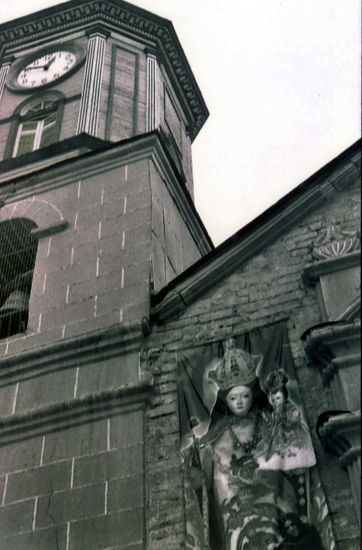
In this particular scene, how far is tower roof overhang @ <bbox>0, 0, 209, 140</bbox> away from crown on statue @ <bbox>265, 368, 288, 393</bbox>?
11.4m

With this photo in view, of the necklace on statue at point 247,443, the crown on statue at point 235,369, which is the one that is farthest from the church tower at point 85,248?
the necklace on statue at point 247,443

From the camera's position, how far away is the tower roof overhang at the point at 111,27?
61.6 ft

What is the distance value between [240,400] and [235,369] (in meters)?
0.42

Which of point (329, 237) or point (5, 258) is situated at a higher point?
point (5, 258)

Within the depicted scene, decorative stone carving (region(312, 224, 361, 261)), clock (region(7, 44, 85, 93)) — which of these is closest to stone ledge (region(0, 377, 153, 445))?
decorative stone carving (region(312, 224, 361, 261))

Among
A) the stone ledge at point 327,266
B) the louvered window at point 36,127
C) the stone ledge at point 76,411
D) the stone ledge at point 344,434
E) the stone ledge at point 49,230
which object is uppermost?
the louvered window at point 36,127

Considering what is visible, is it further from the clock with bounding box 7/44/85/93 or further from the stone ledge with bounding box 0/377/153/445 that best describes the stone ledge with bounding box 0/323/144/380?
the clock with bounding box 7/44/85/93

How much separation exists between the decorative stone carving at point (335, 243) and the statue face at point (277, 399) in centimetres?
190

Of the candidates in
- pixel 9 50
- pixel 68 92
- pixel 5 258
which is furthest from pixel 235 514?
pixel 9 50

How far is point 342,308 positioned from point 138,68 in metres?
10.3

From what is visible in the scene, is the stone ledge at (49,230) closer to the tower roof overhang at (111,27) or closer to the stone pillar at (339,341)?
the stone pillar at (339,341)

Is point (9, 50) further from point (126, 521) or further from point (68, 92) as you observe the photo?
point (126, 521)

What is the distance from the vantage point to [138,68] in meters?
17.8

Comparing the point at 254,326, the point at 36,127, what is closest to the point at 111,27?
the point at 36,127
